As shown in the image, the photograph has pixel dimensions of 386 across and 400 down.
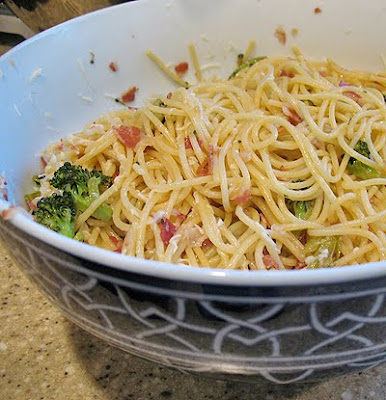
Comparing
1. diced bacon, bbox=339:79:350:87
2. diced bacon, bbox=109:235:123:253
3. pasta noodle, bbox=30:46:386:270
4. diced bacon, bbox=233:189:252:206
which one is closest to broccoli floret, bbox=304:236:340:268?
pasta noodle, bbox=30:46:386:270

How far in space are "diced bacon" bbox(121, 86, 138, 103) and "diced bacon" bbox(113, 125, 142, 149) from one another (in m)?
0.25

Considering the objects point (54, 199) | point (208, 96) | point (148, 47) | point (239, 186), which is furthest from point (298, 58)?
point (54, 199)

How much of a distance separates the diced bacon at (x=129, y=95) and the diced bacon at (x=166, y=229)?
546 millimetres

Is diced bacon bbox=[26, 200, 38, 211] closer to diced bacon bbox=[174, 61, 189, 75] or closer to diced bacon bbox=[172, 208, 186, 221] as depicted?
diced bacon bbox=[172, 208, 186, 221]

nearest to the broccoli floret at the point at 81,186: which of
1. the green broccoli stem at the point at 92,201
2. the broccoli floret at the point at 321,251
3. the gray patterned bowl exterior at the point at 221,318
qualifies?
the green broccoli stem at the point at 92,201

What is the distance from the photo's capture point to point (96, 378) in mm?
1041

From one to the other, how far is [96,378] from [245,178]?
486mm

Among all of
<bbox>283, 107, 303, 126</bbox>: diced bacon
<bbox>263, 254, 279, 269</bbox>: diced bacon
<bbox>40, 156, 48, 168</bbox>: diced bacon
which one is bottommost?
<bbox>263, 254, 279, 269</bbox>: diced bacon

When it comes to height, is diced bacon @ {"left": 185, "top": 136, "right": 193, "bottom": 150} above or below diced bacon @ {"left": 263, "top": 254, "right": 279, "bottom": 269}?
above

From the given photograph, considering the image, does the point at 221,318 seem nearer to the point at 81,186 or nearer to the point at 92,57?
the point at 81,186

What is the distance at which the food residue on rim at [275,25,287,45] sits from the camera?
1550mm

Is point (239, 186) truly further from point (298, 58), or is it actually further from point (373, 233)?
point (298, 58)

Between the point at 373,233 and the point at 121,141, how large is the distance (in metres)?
0.58

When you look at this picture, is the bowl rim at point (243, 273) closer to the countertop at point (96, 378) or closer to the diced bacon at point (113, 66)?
the countertop at point (96, 378)
